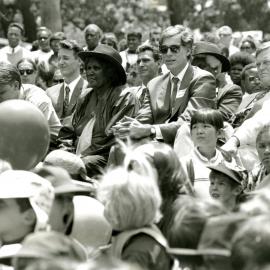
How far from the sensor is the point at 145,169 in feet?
14.5

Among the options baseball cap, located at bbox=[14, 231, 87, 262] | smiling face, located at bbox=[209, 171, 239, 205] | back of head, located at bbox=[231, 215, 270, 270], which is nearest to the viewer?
back of head, located at bbox=[231, 215, 270, 270]

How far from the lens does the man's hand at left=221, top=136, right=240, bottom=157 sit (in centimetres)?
704

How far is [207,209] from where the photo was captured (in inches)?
141

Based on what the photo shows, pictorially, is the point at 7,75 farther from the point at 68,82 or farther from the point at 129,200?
the point at 129,200

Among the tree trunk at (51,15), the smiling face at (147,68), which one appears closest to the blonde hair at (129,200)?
the smiling face at (147,68)

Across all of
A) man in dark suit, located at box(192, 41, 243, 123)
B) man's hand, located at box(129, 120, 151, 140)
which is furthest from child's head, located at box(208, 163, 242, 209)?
man in dark suit, located at box(192, 41, 243, 123)

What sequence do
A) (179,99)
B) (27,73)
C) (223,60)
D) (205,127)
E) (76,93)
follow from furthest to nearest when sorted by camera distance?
(27,73) → (76,93) → (223,60) → (179,99) → (205,127)

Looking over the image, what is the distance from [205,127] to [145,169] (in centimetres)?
270

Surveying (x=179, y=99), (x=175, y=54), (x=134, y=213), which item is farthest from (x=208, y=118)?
(x=134, y=213)

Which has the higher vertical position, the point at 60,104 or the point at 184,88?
the point at 184,88

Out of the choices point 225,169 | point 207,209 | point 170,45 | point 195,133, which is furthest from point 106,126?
point 207,209

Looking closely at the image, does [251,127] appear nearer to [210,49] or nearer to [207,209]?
[210,49]

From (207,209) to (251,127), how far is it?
3614mm

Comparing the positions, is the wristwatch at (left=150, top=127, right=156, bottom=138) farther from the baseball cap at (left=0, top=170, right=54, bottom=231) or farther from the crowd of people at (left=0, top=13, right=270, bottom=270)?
the baseball cap at (left=0, top=170, right=54, bottom=231)
